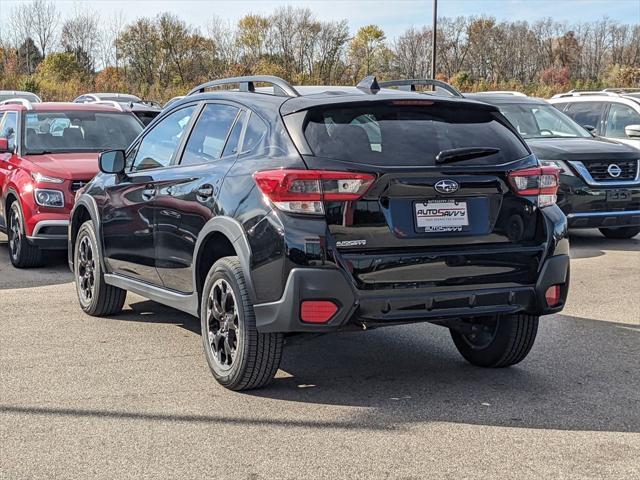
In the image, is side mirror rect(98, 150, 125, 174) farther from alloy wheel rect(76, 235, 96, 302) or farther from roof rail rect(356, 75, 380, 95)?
roof rail rect(356, 75, 380, 95)

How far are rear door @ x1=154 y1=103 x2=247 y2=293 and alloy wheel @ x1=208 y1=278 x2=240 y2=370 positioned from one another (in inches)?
14.8

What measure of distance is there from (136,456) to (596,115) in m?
11.9

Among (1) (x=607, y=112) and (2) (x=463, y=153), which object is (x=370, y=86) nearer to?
(2) (x=463, y=153)

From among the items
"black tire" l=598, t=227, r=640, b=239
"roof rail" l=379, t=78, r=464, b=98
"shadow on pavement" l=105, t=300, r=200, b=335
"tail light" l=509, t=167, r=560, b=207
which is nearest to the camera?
"tail light" l=509, t=167, r=560, b=207

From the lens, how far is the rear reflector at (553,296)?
523 centimetres

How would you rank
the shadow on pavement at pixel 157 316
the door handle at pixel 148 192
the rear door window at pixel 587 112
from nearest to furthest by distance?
the door handle at pixel 148 192, the shadow on pavement at pixel 157 316, the rear door window at pixel 587 112

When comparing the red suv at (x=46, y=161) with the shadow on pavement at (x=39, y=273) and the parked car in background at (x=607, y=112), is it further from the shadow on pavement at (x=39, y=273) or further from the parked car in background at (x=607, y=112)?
the parked car in background at (x=607, y=112)

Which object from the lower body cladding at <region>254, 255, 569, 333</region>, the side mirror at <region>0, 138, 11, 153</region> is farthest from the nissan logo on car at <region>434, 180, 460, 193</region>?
the side mirror at <region>0, 138, 11, 153</region>

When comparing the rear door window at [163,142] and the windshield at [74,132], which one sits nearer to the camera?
the rear door window at [163,142]

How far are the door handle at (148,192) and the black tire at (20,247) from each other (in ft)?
12.3

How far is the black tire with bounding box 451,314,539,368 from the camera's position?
222 inches

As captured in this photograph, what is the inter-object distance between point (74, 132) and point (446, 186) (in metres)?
6.88

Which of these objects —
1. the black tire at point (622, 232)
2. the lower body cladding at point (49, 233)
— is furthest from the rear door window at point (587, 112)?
the lower body cladding at point (49, 233)

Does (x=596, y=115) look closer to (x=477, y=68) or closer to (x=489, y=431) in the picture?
(x=489, y=431)
